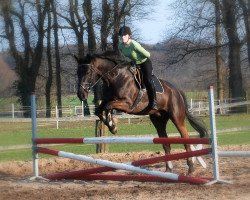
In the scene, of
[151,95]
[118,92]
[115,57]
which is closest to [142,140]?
[118,92]

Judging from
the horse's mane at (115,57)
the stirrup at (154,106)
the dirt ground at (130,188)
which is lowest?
the dirt ground at (130,188)

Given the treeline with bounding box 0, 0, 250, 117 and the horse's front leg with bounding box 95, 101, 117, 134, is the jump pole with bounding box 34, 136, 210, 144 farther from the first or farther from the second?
the treeline with bounding box 0, 0, 250, 117

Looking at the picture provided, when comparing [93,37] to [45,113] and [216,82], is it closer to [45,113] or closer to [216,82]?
[45,113]

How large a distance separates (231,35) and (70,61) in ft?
41.0

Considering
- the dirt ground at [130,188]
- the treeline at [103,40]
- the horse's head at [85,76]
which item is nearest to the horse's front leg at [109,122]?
the horse's head at [85,76]

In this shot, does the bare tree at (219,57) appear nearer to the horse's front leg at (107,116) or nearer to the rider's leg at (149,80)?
the rider's leg at (149,80)

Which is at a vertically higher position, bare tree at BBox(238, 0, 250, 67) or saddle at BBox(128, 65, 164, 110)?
bare tree at BBox(238, 0, 250, 67)

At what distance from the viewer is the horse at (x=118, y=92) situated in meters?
8.88

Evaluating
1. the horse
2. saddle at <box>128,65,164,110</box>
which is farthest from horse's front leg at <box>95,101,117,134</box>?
saddle at <box>128,65,164,110</box>

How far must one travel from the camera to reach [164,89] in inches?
393

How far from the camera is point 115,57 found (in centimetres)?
960

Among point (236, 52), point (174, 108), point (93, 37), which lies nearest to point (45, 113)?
point (93, 37)

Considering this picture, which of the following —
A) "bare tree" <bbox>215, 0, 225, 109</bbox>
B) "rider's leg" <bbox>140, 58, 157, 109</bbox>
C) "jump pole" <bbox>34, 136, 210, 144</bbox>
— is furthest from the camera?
"bare tree" <bbox>215, 0, 225, 109</bbox>

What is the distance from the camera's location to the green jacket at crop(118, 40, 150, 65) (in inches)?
364
